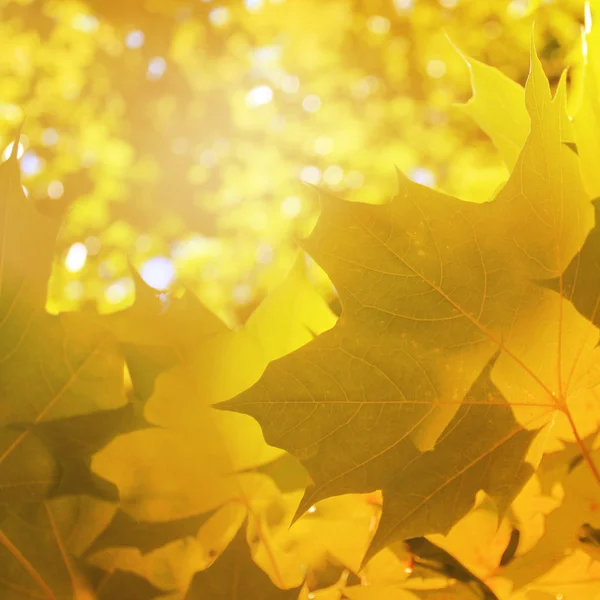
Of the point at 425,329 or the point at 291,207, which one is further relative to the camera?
the point at 291,207

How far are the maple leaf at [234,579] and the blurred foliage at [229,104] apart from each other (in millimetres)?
1441

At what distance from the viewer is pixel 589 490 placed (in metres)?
0.23

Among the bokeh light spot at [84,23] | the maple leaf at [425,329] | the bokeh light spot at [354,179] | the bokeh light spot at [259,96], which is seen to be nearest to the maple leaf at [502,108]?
the maple leaf at [425,329]

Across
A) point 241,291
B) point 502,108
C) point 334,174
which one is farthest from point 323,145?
point 502,108

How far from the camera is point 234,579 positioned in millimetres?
213

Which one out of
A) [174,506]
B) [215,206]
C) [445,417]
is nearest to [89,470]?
[174,506]

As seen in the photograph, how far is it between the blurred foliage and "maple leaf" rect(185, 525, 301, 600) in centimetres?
144

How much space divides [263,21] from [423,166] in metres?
0.78

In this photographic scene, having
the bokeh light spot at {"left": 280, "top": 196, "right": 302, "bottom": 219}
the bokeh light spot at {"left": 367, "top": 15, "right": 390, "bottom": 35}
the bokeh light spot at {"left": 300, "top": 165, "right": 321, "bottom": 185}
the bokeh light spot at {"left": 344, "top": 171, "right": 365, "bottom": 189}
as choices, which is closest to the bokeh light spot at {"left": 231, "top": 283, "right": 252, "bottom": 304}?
the bokeh light spot at {"left": 280, "top": 196, "right": 302, "bottom": 219}

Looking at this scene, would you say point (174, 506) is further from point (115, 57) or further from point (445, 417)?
point (115, 57)

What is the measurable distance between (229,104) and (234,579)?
6.43ft

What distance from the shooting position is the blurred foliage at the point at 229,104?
173cm

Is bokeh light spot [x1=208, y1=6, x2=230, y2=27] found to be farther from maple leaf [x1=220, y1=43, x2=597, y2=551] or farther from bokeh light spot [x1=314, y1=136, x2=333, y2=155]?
maple leaf [x1=220, y1=43, x2=597, y2=551]

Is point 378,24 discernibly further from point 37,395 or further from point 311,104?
point 37,395
